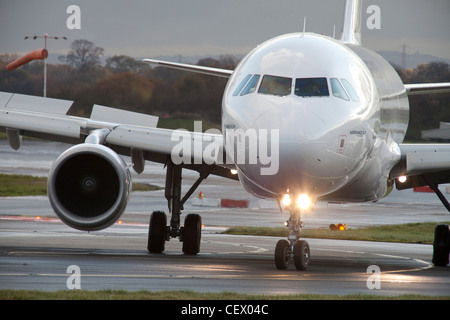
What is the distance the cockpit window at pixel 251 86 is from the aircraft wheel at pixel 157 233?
558 cm

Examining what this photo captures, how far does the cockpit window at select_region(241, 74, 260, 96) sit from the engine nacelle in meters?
→ 2.89

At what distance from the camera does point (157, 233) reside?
740 inches

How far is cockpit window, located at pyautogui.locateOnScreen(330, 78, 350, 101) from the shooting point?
13.7 m

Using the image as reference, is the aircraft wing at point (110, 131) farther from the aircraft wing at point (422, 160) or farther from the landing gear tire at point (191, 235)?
the aircraft wing at point (422, 160)

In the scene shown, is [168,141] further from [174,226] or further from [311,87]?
[311,87]

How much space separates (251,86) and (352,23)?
8814 millimetres

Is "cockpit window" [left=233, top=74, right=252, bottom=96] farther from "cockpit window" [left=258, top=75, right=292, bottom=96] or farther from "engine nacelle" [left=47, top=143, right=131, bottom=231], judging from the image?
"engine nacelle" [left=47, top=143, right=131, bottom=231]

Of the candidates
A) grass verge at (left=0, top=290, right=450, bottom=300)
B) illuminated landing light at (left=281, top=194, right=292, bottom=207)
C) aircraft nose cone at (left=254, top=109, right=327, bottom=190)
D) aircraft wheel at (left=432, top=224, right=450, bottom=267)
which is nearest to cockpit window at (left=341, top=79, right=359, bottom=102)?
aircraft nose cone at (left=254, top=109, right=327, bottom=190)

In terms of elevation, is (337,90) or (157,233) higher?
(337,90)

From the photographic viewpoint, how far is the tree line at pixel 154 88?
100 feet

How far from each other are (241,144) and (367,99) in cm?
235

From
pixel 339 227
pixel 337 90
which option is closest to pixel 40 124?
pixel 337 90

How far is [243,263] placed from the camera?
1652 centimetres

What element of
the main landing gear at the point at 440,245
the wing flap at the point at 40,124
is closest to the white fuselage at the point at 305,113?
the main landing gear at the point at 440,245
